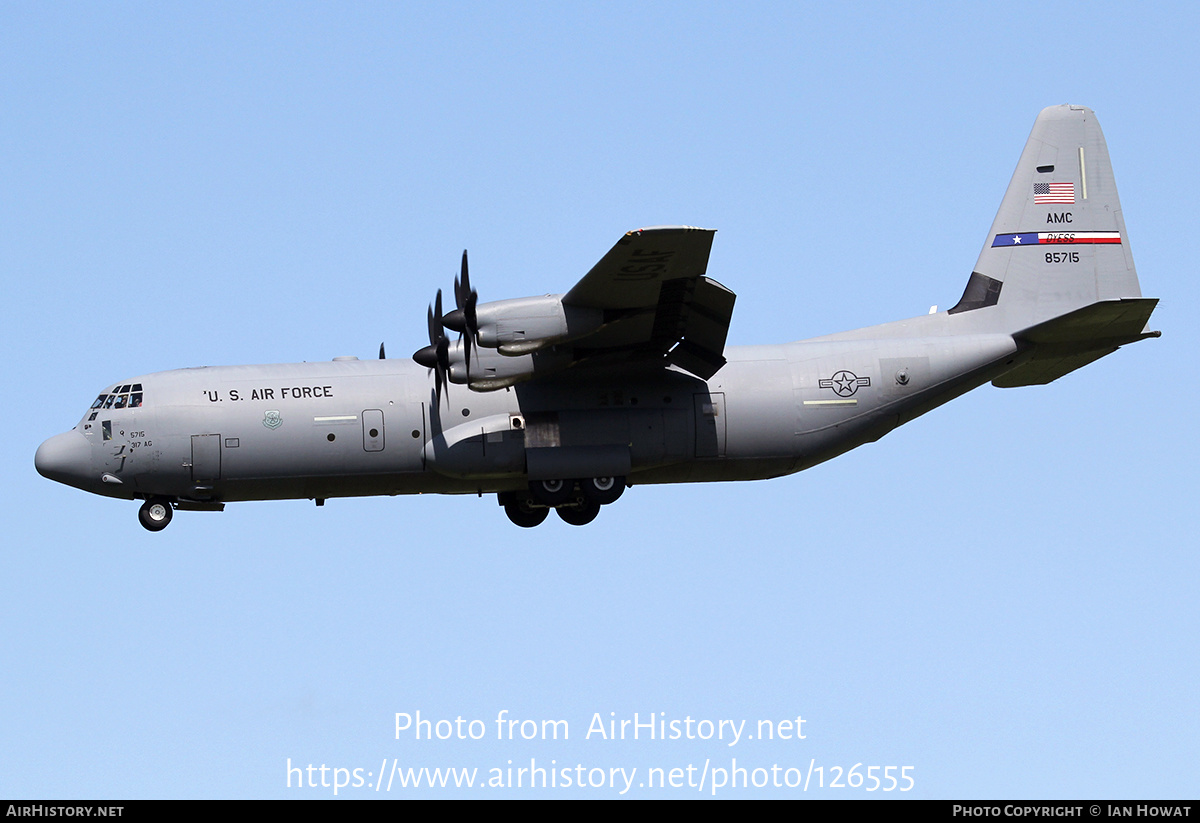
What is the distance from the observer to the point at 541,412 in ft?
84.5

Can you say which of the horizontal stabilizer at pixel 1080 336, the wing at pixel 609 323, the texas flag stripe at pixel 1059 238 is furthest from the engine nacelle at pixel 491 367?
the texas flag stripe at pixel 1059 238

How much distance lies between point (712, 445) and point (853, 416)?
2.56 meters

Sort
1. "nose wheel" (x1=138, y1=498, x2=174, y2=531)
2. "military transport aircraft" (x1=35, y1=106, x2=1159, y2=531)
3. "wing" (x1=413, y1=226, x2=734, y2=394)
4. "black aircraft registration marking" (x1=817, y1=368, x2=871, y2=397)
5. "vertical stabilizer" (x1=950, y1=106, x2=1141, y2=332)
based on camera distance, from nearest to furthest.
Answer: "wing" (x1=413, y1=226, x2=734, y2=394) < "military transport aircraft" (x1=35, y1=106, x2=1159, y2=531) < "nose wheel" (x1=138, y1=498, x2=174, y2=531) < "black aircraft registration marking" (x1=817, y1=368, x2=871, y2=397) < "vertical stabilizer" (x1=950, y1=106, x2=1141, y2=332)

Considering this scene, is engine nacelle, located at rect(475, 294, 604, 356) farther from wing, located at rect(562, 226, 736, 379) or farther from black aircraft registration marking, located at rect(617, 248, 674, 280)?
black aircraft registration marking, located at rect(617, 248, 674, 280)

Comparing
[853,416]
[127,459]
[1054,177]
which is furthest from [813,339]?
[127,459]

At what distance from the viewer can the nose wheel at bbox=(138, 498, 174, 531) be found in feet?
84.9

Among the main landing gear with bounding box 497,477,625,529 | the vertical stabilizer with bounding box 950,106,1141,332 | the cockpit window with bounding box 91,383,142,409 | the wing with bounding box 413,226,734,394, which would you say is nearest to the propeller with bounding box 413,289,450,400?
the wing with bounding box 413,226,734,394

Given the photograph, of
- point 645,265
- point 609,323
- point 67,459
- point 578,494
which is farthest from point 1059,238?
point 67,459

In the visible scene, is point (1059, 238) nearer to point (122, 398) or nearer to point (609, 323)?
point (609, 323)

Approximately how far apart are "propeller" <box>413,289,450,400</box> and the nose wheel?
5057 mm
